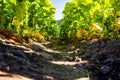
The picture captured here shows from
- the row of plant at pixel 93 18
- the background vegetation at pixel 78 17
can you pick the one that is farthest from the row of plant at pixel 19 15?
the row of plant at pixel 93 18

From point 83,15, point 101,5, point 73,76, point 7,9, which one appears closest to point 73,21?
point 83,15

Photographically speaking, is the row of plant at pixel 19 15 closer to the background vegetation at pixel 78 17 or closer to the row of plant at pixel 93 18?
the background vegetation at pixel 78 17

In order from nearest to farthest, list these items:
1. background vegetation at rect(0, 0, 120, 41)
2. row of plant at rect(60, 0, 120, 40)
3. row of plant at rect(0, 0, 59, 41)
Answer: row of plant at rect(0, 0, 59, 41) → background vegetation at rect(0, 0, 120, 41) → row of plant at rect(60, 0, 120, 40)

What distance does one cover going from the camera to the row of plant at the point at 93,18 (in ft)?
100.0

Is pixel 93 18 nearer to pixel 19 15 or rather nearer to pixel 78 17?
pixel 78 17

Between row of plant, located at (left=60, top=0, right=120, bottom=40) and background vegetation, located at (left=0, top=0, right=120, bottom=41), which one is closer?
background vegetation, located at (left=0, top=0, right=120, bottom=41)

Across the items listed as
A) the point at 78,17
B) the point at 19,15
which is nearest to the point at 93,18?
the point at 78,17

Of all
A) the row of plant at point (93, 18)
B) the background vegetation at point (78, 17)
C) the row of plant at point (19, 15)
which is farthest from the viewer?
the row of plant at point (93, 18)

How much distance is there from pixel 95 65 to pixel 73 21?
28344 mm

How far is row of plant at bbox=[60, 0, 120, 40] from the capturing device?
30472 millimetres

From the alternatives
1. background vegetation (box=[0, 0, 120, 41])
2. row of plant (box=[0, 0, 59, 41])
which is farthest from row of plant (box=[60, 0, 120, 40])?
row of plant (box=[0, 0, 59, 41])

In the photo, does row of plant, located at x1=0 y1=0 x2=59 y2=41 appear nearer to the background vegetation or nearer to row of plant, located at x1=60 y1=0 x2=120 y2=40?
the background vegetation

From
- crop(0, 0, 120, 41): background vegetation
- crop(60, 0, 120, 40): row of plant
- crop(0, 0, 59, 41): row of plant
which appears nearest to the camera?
crop(0, 0, 59, 41): row of plant

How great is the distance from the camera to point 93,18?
37.7 metres
